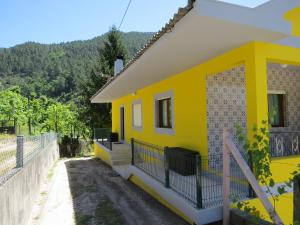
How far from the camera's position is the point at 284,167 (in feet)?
19.5

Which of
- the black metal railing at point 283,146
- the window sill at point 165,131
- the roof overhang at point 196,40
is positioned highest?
the roof overhang at point 196,40

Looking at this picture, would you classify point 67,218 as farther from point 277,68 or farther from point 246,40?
point 277,68

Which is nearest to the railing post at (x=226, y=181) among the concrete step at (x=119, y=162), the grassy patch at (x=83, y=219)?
the grassy patch at (x=83, y=219)

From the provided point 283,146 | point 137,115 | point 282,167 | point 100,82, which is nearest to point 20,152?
point 282,167

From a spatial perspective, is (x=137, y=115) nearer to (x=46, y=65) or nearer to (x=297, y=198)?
(x=297, y=198)

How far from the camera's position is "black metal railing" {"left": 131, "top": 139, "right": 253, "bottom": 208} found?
510cm

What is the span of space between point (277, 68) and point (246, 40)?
144 inches

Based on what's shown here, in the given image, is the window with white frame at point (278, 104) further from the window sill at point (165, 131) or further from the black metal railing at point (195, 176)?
the window sill at point (165, 131)

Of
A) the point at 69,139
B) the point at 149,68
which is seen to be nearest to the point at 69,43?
the point at 69,139

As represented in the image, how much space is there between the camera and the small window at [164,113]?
32.3 feet

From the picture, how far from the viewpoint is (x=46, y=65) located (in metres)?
73.0

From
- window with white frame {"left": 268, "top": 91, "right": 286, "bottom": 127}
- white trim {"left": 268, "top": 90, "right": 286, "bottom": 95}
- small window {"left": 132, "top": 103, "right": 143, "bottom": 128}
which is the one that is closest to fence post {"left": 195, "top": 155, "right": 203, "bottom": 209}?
window with white frame {"left": 268, "top": 91, "right": 286, "bottom": 127}

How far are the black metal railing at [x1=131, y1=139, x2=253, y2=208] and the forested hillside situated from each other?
56.0 metres

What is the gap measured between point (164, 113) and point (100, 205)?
4721 mm
